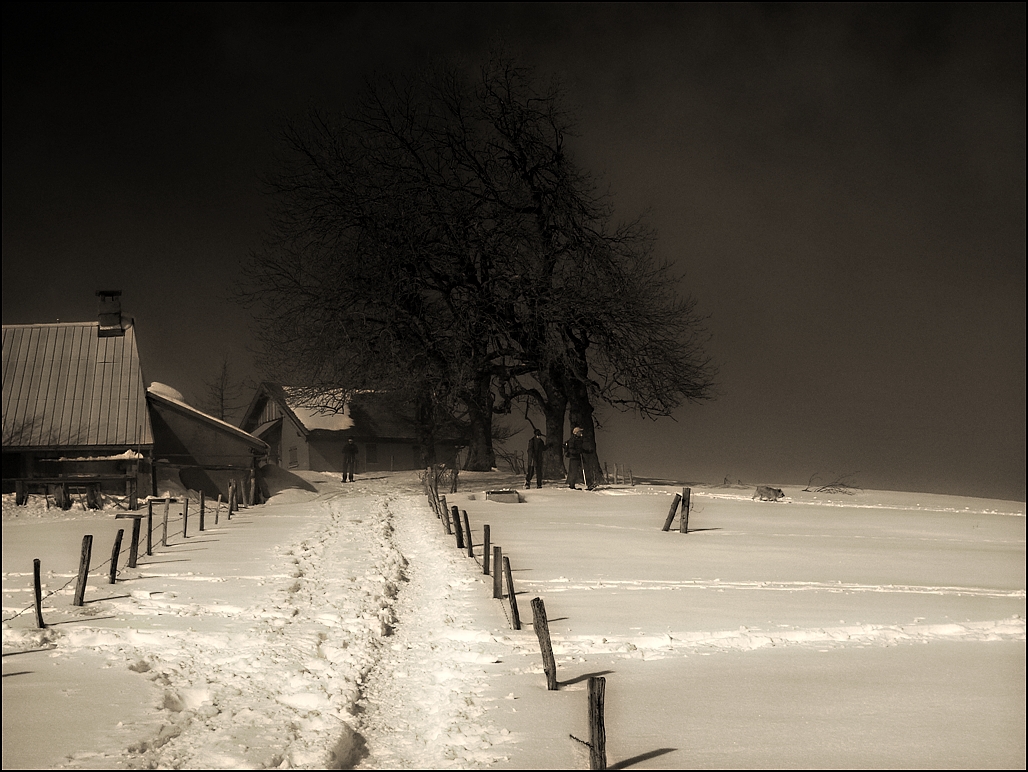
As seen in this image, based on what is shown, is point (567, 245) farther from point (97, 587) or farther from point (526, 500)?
point (97, 587)

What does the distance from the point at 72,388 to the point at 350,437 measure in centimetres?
1761

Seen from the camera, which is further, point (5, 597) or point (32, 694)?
point (5, 597)

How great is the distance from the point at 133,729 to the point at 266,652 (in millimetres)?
2040

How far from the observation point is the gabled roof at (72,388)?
3027 centimetres

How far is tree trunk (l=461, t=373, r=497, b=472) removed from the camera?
31.4m

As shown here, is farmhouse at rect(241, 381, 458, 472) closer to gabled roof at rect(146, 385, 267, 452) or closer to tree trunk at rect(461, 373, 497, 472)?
tree trunk at rect(461, 373, 497, 472)

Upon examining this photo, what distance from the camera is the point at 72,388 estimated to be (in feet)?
104

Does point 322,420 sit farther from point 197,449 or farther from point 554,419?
point 554,419

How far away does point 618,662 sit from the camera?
7.85 m

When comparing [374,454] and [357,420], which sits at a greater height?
[357,420]

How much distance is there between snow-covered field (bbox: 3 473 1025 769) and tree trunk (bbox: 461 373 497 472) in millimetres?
15692

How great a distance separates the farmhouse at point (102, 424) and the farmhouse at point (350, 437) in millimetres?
13650

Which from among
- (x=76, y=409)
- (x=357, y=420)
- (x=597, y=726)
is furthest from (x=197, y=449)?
(x=597, y=726)

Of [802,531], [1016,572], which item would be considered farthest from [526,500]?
[1016,572]
